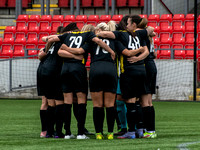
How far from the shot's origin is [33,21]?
23359 mm

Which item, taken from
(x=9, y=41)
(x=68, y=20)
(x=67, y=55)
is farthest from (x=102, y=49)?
(x=68, y=20)

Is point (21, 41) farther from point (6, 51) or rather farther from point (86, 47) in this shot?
point (86, 47)

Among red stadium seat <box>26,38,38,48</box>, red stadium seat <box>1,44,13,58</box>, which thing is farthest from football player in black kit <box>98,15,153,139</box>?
red stadium seat <box>26,38,38,48</box>

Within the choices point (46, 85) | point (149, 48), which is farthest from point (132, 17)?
point (46, 85)

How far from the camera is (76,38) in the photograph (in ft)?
22.8

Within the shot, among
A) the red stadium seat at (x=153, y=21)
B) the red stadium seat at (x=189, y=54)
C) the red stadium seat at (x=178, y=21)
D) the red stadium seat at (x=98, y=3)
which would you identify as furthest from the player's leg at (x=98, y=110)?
the red stadium seat at (x=98, y=3)

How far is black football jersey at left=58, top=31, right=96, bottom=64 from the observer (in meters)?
6.85

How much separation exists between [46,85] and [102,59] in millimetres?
1115

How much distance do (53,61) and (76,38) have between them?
613 mm

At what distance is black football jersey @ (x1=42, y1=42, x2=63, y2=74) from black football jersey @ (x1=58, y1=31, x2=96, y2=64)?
258 mm

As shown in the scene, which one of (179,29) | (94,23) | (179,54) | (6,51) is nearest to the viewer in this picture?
(179,54)

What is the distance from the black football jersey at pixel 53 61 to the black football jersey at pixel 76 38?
26 centimetres

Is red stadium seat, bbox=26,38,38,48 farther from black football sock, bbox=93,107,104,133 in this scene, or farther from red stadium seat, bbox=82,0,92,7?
black football sock, bbox=93,107,104,133

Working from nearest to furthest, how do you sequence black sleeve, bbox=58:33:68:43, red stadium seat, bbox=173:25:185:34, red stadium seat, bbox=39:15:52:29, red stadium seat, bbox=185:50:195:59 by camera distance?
black sleeve, bbox=58:33:68:43
red stadium seat, bbox=185:50:195:59
red stadium seat, bbox=173:25:185:34
red stadium seat, bbox=39:15:52:29
